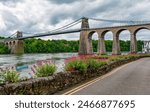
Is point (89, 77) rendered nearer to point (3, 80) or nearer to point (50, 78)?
point (50, 78)

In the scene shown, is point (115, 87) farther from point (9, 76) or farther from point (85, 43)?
point (85, 43)

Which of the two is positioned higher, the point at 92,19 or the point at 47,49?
the point at 92,19

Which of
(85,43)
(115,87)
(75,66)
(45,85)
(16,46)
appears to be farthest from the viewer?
(16,46)

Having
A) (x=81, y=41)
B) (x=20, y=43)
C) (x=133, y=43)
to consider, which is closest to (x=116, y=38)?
(x=133, y=43)

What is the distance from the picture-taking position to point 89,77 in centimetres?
2012

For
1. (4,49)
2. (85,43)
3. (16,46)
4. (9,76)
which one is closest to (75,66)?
(9,76)

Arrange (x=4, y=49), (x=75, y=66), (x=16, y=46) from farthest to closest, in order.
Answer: (x=4, y=49) → (x=16, y=46) → (x=75, y=66)

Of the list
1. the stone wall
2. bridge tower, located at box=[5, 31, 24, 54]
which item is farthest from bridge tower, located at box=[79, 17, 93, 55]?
the stone wall

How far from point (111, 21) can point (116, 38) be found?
548 inches

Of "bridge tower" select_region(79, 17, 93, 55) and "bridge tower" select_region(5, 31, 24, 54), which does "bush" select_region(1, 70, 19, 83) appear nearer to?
"bridge tower" select_region(79, 17, 93, 55)

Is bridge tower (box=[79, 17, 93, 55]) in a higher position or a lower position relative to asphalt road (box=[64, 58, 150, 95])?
higher

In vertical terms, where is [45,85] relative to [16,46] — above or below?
below

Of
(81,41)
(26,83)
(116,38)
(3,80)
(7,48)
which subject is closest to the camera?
(26,83)

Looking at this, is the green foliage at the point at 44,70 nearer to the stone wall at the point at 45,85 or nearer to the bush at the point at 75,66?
the stone wall at the point at 45,85
